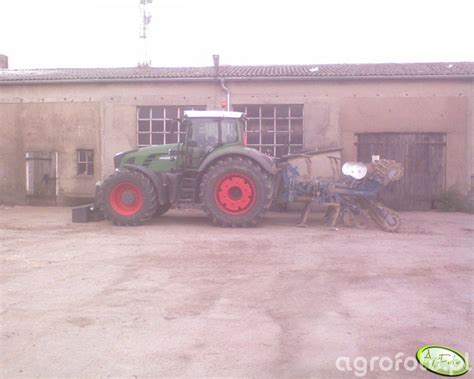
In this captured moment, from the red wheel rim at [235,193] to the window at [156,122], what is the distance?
496 centimetres

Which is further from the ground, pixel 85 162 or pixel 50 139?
pixel 50 139

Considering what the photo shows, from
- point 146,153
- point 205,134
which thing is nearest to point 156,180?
point 146,153

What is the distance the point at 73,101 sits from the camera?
16.2 m

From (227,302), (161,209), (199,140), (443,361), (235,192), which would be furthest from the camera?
(161,209)

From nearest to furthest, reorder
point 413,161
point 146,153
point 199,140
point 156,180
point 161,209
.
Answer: point 156,180, point 199,140, point 146,153, point 161,209, point 413,161

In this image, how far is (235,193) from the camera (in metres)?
11.4

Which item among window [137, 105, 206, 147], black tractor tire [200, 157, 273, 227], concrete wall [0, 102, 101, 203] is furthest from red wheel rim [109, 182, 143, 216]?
concrete wall [0, 102, 101, 203]

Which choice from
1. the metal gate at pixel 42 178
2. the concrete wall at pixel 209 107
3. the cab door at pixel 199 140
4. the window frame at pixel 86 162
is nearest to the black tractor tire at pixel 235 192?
the cab door at pixel 199 140

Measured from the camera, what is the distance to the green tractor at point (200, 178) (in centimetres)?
1134

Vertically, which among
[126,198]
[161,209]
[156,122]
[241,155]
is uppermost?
[156,122]

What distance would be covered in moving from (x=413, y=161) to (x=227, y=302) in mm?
10596

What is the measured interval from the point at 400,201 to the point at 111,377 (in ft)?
40.6

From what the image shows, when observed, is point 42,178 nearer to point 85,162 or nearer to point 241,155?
point 85,162

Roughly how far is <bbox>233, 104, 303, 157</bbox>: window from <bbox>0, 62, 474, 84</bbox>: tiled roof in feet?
2.79
